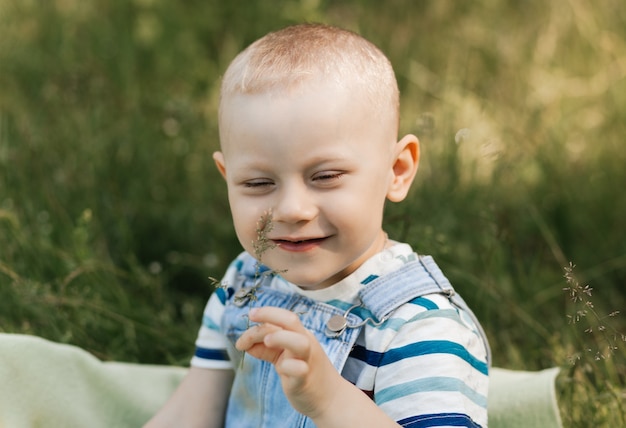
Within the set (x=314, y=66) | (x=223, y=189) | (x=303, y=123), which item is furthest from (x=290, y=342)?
(x=223, y=189)

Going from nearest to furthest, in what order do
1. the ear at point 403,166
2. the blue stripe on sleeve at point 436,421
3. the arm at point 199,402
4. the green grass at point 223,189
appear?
the blue stripe on sleeve at point 436,421 → the ear at point 403,166 → the arm at point 199,402 → the green grass at point 223,189

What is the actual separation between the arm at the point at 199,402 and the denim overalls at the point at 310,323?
0.08 meters

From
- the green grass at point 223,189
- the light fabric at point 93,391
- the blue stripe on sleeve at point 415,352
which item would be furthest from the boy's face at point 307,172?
the light fabric at point 93,391

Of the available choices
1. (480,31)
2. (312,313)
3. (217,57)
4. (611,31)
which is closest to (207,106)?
(217,57)

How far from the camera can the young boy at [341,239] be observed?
157cm

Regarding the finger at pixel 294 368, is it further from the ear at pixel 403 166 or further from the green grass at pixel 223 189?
the green grass at pixel 223 189

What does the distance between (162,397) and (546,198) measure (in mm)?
1491

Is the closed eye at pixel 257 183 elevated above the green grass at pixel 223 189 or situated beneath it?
situated beneath

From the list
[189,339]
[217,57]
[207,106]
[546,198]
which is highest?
[217,57]

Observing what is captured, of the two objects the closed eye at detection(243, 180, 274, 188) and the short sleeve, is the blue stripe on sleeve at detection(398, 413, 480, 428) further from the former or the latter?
the closed eye at detection(243, 180, 274, 188)

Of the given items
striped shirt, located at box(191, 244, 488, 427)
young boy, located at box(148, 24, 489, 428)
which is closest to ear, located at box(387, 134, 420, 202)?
young boy, located at box(148, 24, 489, 428)

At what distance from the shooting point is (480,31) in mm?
3973

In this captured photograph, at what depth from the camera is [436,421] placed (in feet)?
5.05

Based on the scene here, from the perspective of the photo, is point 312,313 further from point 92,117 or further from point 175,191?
point 92,117
